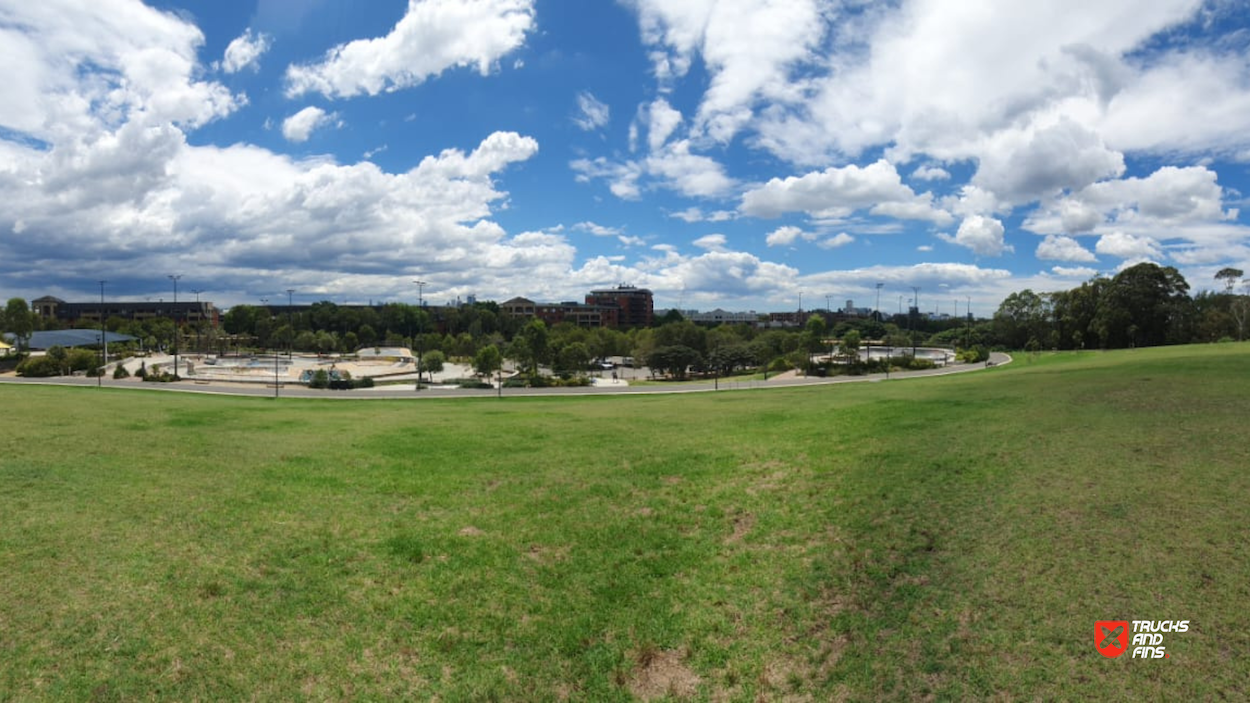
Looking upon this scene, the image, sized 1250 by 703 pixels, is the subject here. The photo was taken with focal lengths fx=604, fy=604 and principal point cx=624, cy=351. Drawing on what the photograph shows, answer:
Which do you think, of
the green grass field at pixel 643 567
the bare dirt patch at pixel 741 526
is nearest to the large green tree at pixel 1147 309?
the green grass field at pixel 643 567

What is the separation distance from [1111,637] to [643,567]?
5821mm

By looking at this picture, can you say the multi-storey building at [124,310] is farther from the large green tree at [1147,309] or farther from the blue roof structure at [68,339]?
the large green tree at [1147,309]

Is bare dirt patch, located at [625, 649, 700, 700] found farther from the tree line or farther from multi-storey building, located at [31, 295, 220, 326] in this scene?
multi-storey building, located at [31, 295, 220, 326]

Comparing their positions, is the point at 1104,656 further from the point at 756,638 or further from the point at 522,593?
the point at 522,593

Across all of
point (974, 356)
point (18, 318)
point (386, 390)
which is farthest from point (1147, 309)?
point (18, 318)

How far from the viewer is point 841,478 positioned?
12.4 m

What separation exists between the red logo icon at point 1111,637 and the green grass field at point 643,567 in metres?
0.09

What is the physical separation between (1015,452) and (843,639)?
814 cm

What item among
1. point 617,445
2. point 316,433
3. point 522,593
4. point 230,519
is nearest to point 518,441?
point 617,445

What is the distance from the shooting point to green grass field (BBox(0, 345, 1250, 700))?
6.75 metres

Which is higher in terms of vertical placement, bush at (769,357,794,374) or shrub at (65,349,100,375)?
shrub at (65,349,100,375)

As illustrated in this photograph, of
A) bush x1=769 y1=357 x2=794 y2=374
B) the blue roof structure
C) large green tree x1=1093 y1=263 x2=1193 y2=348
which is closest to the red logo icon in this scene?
bush x1=769 y1=357 x2=794 y2=374

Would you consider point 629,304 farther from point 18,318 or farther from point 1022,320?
point 18,318

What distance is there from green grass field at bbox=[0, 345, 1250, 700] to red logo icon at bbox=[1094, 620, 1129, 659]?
0.09 meters
